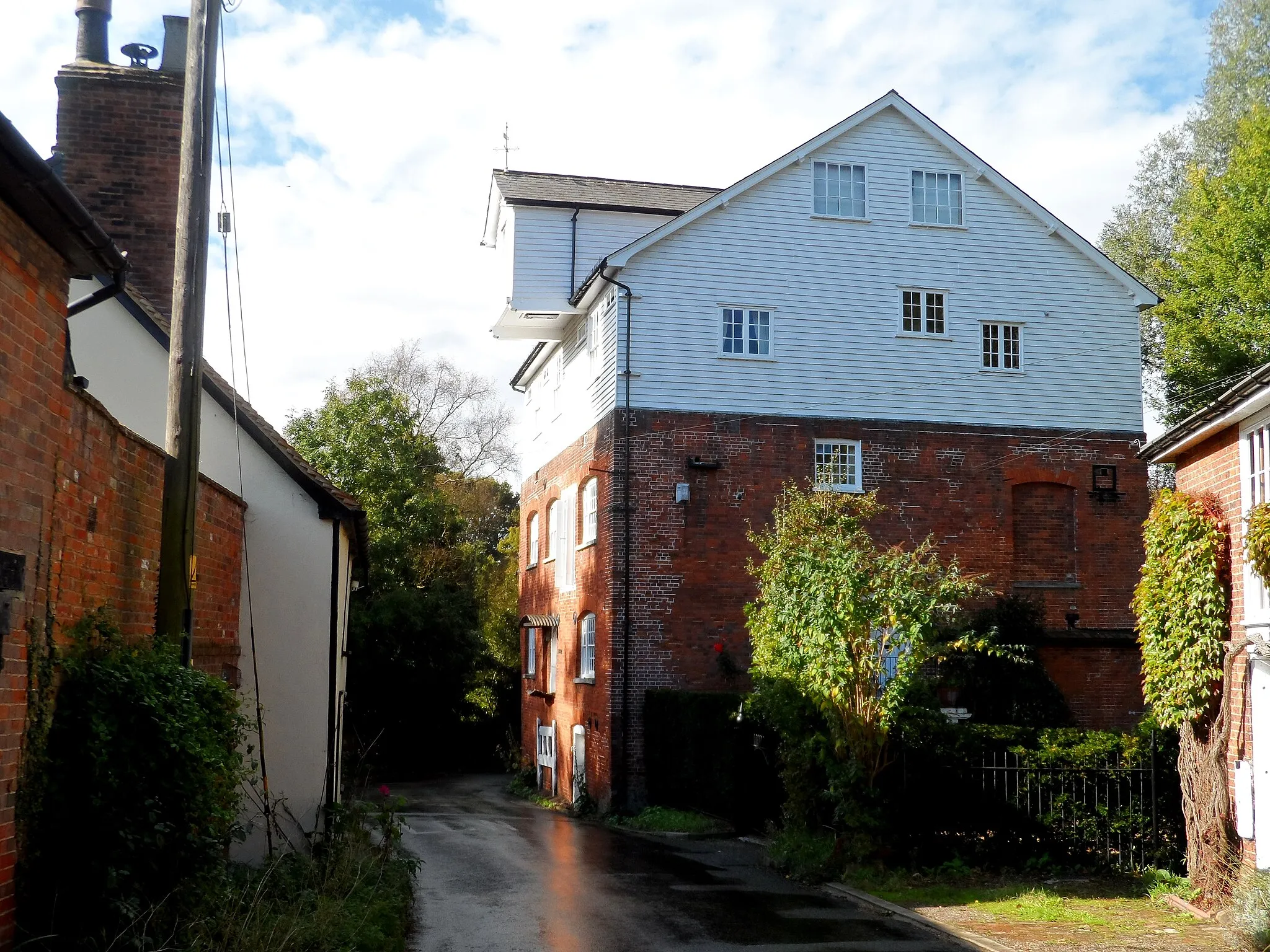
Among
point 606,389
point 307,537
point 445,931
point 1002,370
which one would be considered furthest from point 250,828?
point 1002,370

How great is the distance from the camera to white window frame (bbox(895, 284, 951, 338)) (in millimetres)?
24031

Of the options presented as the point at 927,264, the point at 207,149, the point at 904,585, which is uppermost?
the point at 927,264

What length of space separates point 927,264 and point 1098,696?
879cm

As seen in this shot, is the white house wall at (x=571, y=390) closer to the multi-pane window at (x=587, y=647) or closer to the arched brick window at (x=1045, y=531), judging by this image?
the multi-pane window at (x=587, y=647)

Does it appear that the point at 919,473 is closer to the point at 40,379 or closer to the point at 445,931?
the point at 445,931

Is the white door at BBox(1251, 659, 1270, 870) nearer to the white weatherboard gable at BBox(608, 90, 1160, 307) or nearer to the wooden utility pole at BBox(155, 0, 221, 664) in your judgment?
the wooden utility pole at BBox(155, 0, 221, 664)

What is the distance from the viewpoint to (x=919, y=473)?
2364 centimetres

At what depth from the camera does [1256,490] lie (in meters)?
11.6

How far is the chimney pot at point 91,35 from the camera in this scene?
1420 cm

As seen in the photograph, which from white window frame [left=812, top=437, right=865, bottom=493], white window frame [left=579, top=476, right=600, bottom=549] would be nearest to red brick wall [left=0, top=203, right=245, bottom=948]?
white window frame [left=579, top=476, right=600, bottom=549]

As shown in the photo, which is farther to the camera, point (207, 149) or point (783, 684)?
point (783, 684)

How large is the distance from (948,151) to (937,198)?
928mm

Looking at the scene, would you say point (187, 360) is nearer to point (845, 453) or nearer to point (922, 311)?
point (845, 453)

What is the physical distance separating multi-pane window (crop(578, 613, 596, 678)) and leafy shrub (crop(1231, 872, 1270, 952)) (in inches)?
603
